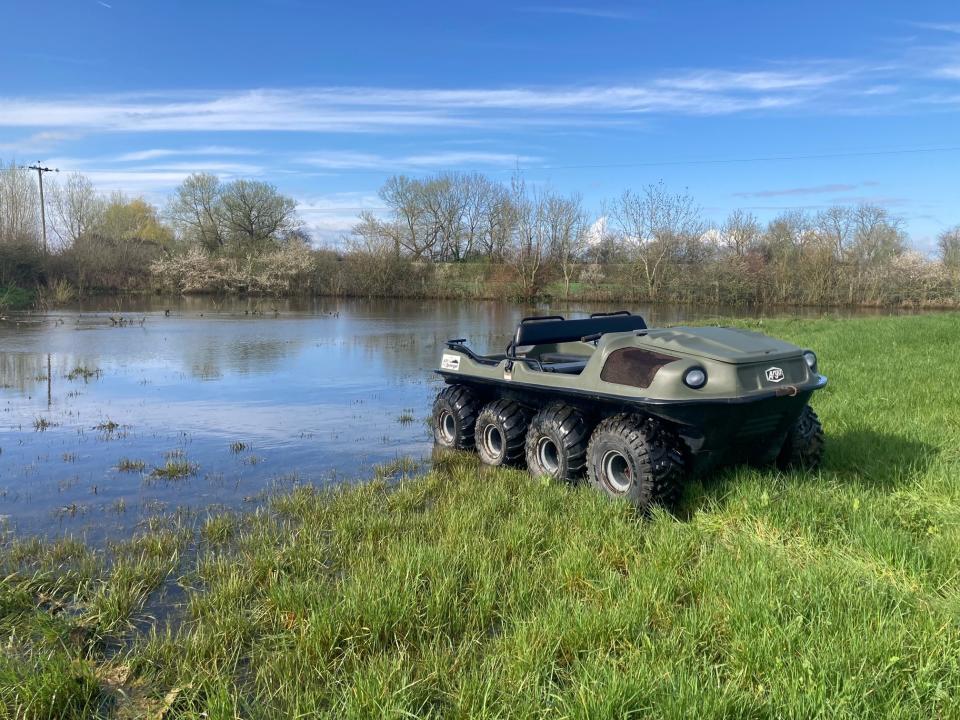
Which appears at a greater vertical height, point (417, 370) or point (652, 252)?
point (652, 252)

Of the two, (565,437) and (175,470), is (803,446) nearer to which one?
(565,437)

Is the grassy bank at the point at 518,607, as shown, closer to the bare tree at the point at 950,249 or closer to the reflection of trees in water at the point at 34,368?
the reflection of trees in water at the point at 34,368

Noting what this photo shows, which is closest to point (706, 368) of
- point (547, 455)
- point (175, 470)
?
point (547, 455)

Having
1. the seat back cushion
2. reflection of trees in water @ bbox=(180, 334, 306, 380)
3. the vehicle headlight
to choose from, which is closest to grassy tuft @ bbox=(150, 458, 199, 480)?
the seat back cushion

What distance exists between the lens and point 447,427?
7758 millimetres

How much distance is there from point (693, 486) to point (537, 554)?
1.44 metres

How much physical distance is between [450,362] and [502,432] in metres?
1.05

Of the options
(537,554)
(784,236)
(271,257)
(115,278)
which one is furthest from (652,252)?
(537,554)

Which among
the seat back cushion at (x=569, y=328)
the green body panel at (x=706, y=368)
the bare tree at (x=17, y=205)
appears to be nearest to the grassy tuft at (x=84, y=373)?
the seat back cushion at (x=569, y=328)

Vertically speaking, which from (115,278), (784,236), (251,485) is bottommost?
(251,485)

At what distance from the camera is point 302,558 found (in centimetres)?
443

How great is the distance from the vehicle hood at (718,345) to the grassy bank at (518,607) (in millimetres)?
897

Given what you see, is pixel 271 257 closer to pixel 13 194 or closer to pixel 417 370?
pixel 13 194

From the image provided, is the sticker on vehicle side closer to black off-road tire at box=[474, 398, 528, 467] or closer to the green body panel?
black off-road tire at box=[474, 398, 528, 467]
